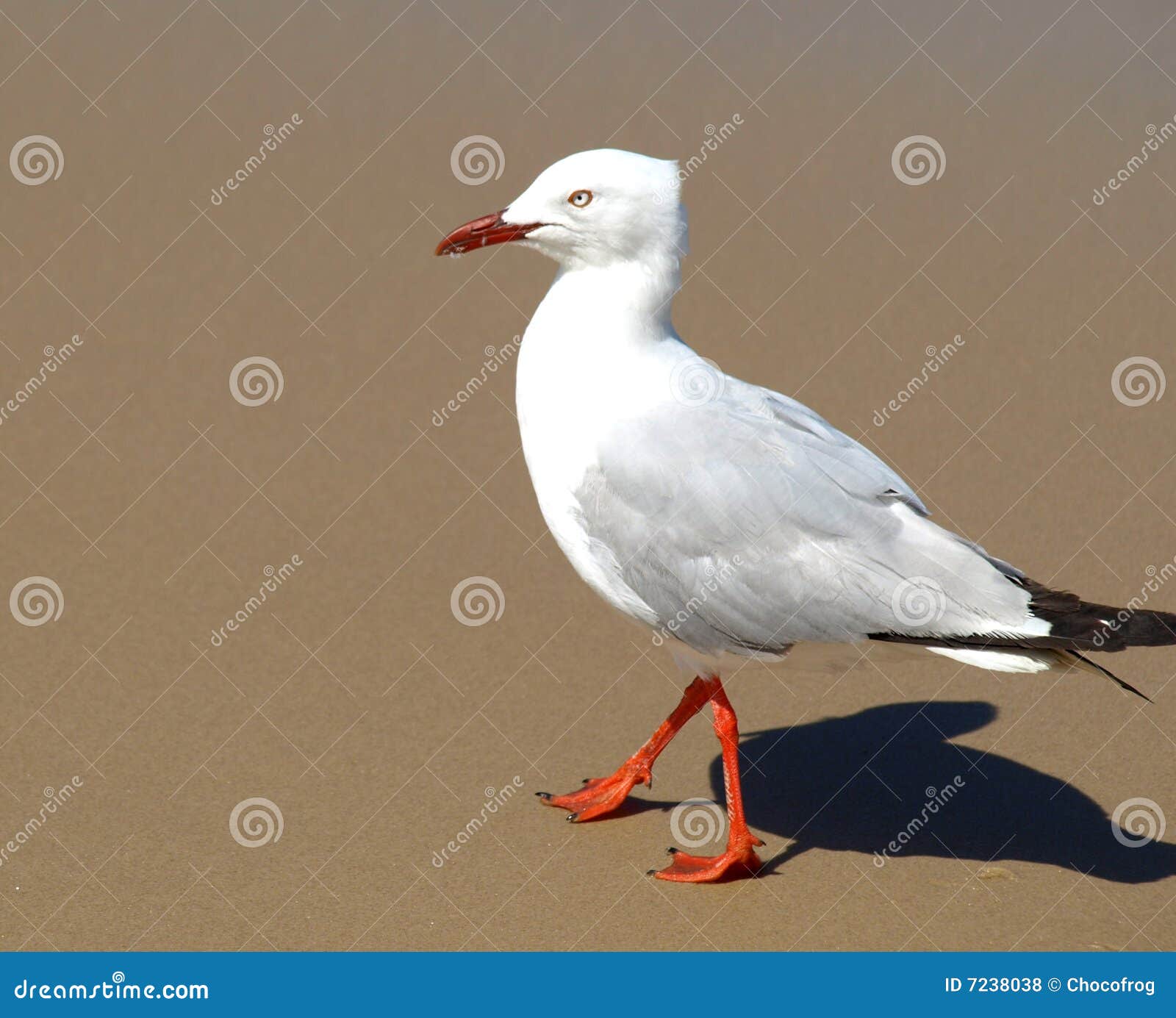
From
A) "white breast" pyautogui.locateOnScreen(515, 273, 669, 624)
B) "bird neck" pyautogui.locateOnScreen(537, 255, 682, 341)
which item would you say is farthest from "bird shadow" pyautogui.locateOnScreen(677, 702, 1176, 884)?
"bird neck" pyautogui.locateOnScreen(537, 255, 682, 341)

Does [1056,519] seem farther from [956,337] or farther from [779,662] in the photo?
[779,662]

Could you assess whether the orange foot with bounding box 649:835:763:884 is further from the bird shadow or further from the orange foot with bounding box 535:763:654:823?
the orange foot with bounding box 535:763:654:823

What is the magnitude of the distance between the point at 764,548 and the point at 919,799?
5.76ft

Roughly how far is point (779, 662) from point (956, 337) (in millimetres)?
6107

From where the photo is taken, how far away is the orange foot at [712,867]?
636 centimetres

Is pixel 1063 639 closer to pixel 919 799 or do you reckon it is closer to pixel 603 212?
pixel 919 799

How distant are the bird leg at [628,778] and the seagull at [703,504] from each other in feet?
1.18

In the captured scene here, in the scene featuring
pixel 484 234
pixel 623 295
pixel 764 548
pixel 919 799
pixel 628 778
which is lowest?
pixel 628 778

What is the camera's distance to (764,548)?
6.17 m

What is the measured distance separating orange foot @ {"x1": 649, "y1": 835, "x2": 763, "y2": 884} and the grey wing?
0.91 m

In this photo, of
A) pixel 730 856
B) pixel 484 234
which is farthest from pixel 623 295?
pixel 730 856

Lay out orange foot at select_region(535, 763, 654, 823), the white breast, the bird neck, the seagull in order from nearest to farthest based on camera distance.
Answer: the seagull → the white breast → the bird neck → orange foot at select_region(535, 763, 654, 823)

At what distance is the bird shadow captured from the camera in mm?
6645

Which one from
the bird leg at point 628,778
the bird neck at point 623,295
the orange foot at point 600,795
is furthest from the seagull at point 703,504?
the orange foot at point 600,795
